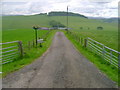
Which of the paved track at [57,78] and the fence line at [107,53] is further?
the fence line at [107,53]

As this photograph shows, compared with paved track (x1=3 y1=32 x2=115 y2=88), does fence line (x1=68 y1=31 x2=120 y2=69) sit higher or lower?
higher

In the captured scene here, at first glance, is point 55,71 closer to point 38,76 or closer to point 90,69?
point 38,76

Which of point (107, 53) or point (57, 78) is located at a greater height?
point (107, 53)

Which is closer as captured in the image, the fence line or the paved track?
the paved track

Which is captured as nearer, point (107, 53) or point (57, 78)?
point (57, 78)

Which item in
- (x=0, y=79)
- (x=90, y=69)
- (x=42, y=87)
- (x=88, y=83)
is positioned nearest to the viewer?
(x=42, y=87)

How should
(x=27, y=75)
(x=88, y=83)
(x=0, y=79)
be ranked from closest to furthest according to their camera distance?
(x=88, y=83) → (x=0, y=79) → (x=27, y=75)

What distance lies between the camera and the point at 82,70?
1020cm

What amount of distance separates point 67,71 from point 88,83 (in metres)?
2.09

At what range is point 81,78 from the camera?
873 cm

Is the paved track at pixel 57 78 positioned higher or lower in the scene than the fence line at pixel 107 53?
lower

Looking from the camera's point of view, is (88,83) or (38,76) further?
(38,76)

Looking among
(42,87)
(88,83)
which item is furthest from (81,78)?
(42,87)

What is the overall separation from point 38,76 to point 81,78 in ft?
7.83
